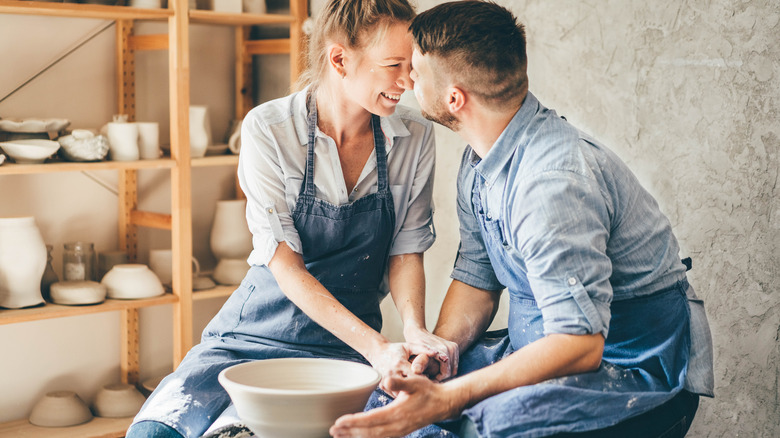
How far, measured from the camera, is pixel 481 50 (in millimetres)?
1474

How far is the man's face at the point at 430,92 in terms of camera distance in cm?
154

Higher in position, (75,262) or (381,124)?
(381,124)

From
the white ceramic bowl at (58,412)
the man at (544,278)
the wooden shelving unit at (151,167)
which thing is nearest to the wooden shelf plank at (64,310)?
the wooden shelving unit at (151,167)

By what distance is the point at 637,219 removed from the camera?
1449 millimetres

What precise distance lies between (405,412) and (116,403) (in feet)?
6.61

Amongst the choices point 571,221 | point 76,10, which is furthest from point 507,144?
point 76,10

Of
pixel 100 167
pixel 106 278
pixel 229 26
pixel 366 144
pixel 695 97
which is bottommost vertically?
pixel 106 278

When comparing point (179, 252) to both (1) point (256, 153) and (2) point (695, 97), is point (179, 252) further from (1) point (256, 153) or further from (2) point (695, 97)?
(2) point (695, 97)

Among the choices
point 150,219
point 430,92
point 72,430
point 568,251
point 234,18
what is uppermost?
point 234,18

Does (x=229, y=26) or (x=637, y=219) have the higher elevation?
(x=229, y=26)

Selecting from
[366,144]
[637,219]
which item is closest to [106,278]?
[366,144]

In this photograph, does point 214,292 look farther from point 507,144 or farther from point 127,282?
point 507,144

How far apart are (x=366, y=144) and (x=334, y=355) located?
0.51m

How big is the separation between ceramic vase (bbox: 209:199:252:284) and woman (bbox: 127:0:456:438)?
49.9 inches
